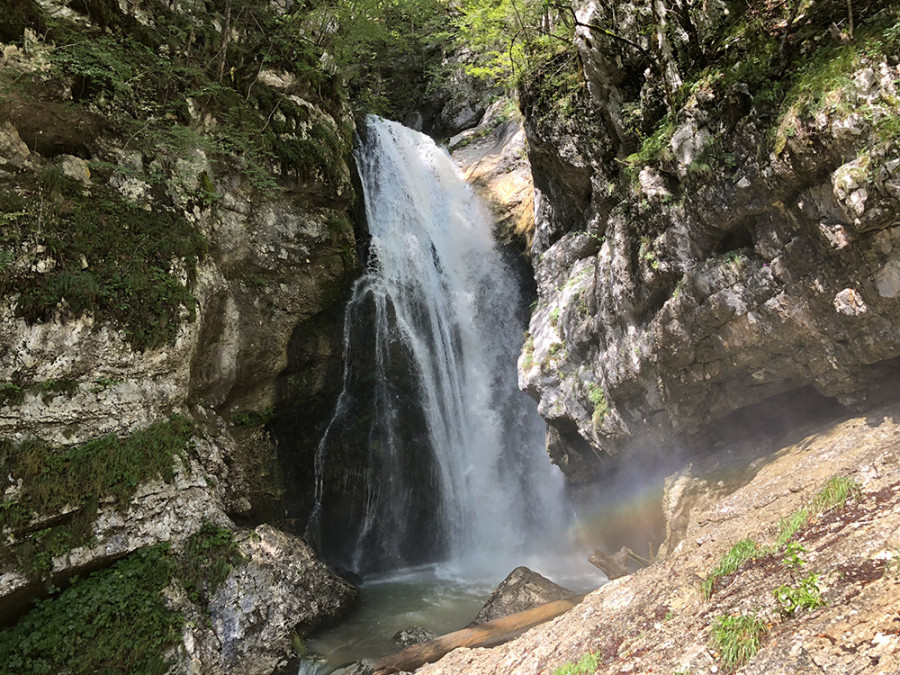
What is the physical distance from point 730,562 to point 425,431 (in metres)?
9.71

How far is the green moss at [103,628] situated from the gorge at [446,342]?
0.04 meters

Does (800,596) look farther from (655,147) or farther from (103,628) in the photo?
(103,628)

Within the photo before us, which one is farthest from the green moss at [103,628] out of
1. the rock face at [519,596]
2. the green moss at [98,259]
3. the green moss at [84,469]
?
the rock face at [519,596]

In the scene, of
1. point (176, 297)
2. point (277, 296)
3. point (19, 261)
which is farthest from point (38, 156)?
point (277, 296)

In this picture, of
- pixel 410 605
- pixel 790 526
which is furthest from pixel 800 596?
pixel 410 605

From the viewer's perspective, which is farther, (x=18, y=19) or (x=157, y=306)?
(x=157, y=306)

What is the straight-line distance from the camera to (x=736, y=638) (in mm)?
3094

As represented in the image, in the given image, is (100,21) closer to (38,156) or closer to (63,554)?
(38,156)

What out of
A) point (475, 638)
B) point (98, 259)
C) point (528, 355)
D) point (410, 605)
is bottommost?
point (410, 605)

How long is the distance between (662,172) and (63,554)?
10.4 m

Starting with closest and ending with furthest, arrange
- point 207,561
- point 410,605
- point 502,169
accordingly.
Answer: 1. point 207,561
2. point 410,605
3. point 502,169

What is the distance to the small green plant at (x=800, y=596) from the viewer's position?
3057mm

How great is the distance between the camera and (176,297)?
8.68m

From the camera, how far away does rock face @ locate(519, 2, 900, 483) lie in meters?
5.18
